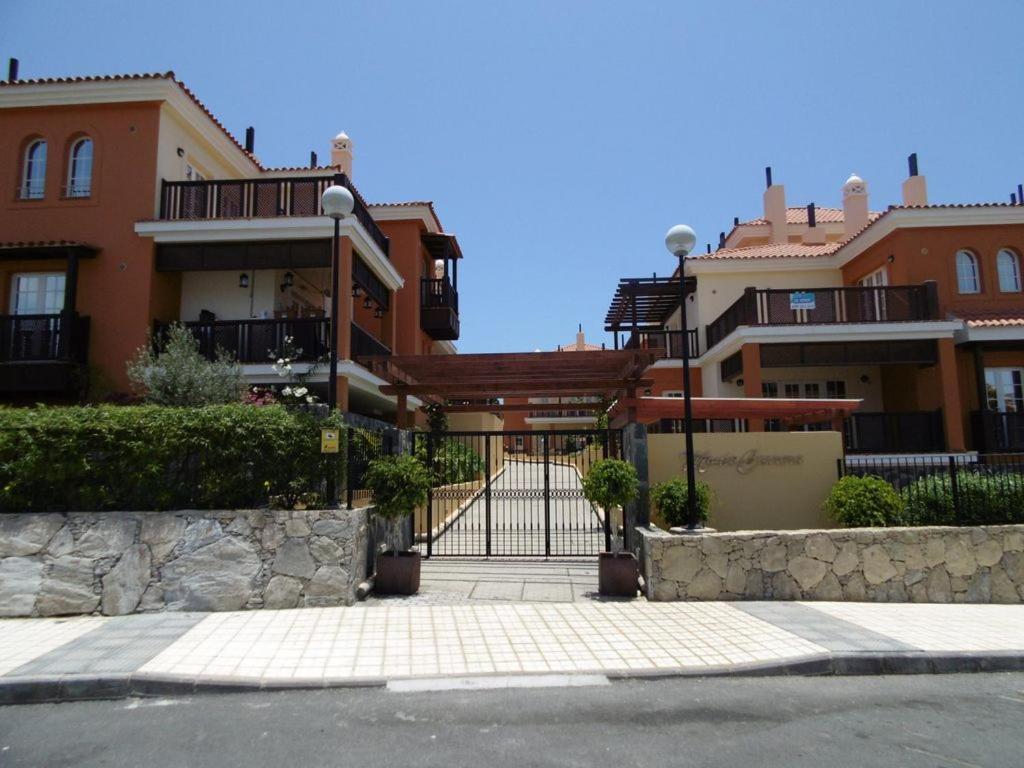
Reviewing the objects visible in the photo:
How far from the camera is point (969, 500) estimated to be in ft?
32.8

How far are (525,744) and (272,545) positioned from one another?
4833 mm

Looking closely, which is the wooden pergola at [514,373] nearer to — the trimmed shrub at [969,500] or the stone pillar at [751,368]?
the trimmed shrub at [969,500]

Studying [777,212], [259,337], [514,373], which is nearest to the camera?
[514,373]

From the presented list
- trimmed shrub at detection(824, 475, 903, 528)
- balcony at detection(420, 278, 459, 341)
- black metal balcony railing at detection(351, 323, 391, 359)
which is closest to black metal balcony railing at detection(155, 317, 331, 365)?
black metal balcony railing at detection(351, 323, 391, 359)

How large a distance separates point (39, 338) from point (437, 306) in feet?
41.3

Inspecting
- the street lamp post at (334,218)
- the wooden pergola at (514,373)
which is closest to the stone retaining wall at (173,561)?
the street lamp post at (334,218)

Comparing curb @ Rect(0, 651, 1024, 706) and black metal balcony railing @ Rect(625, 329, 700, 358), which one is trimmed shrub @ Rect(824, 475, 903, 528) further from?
black metal balcony railing @ Rect(625, 329, 700, 358)

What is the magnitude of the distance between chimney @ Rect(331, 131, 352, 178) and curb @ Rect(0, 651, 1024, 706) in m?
19.3

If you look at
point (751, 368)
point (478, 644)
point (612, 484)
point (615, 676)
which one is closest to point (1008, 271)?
point (751, 368)

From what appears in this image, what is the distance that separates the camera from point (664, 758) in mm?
4363

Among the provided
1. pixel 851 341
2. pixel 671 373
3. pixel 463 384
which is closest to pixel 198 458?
pixel 463 384

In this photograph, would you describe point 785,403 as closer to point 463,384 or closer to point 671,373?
point 463,384

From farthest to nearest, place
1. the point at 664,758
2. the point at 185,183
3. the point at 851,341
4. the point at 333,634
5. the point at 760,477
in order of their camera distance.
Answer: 1. the point at 851,341
2. the point at 185,183
3. the point at 760,477
4. the point at 333,634
5. the point at 664,758

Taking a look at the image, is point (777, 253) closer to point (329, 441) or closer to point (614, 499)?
point (614, 499)
